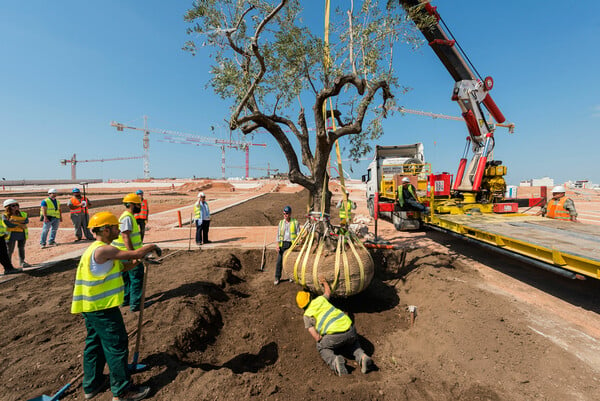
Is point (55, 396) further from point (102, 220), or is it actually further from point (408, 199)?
point (408, 199)

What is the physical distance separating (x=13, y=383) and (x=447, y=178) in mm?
10472

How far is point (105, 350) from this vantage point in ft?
8.67

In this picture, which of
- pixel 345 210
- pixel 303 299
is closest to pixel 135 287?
pixel 303 299

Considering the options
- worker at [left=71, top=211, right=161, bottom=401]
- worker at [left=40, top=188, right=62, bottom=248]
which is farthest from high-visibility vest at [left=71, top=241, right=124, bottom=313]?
worker at [left=40, top=188, right=62, bottom=248]

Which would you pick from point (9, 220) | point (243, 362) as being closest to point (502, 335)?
point (243, 362)

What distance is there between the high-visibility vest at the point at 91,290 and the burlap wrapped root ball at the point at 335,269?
233 cm

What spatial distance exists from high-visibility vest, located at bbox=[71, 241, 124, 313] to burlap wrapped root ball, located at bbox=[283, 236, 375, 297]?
2329mm

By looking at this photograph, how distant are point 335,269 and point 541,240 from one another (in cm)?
372

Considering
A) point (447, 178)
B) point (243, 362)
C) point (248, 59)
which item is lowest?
point (243, 362)

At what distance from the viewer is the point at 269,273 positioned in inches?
268

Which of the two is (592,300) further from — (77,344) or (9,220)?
(9,220)

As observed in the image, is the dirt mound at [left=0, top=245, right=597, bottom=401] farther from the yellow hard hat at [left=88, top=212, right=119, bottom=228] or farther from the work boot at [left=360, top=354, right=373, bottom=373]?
the yellow hard hat at [left=88, top=212, right=119, bottom=228]

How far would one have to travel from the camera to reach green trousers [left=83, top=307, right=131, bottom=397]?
2588 mm

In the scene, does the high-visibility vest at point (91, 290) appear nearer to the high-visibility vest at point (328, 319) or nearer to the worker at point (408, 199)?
the high-visibility vest at point (328, 319)
